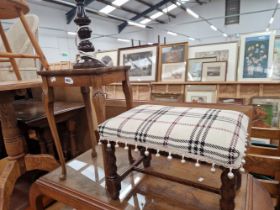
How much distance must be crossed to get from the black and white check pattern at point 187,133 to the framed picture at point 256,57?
138 centimetres

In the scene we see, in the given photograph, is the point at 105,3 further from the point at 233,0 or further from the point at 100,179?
the point at 100,179

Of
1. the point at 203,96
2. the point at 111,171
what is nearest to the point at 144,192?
the point at 111,171

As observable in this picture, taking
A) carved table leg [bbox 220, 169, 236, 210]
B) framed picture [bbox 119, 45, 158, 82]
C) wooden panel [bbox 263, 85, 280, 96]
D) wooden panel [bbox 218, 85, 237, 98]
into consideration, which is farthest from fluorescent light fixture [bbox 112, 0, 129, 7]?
carved table leg [bbox 220, 169, 236, 210]

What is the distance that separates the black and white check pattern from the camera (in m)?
0.52

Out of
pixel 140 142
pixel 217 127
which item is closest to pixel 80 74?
pixel 140 142

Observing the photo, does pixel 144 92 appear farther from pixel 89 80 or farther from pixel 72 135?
pixel 89 80

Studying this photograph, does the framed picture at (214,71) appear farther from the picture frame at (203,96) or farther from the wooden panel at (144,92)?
the wooden panel at (144,92)

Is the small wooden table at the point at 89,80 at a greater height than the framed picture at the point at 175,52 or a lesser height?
lesser

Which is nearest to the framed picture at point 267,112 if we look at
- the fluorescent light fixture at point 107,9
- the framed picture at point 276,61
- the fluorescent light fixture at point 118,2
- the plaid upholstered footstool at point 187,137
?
the framed picture at point 276,61

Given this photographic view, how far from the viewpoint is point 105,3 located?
5.68 meters

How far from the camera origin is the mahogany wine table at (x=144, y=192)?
2.54 ft

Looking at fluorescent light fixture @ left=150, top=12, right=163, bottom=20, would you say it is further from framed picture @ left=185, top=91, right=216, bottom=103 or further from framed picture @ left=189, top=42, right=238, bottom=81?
framed picture @ left=185, top=91, right=216, bottom=103

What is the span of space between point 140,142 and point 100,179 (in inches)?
17.9

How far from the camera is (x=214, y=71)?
78.1 inches
